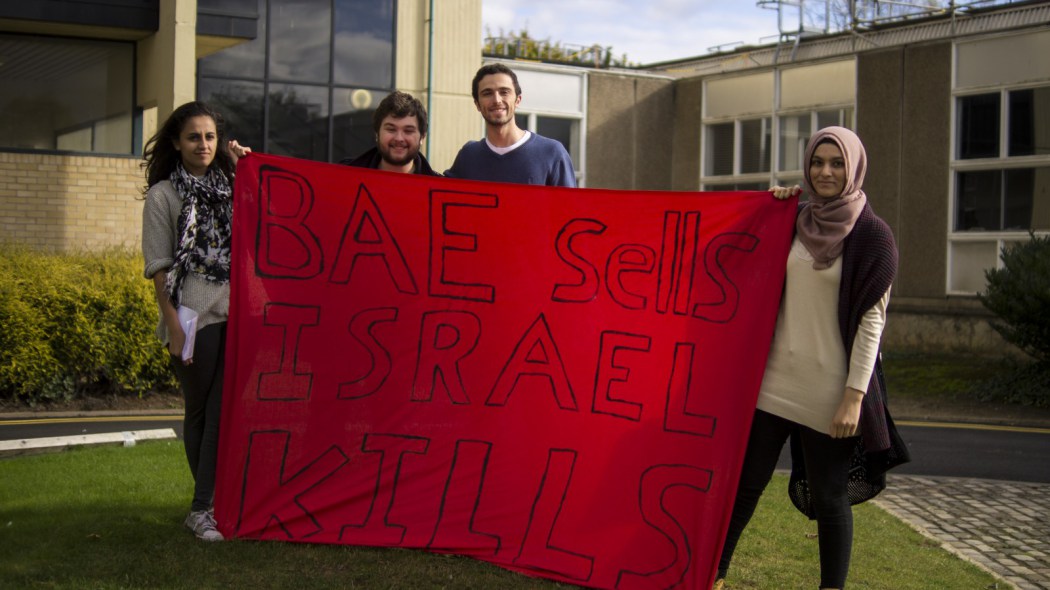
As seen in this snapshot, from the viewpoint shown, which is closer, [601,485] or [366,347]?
[601,485]

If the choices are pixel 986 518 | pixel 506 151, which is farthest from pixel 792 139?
pixel 506 151

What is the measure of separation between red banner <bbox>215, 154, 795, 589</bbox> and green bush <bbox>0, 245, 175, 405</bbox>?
25.2 ft

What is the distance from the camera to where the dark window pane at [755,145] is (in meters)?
24.4

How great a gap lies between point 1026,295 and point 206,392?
473 inches

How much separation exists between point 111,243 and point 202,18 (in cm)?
353

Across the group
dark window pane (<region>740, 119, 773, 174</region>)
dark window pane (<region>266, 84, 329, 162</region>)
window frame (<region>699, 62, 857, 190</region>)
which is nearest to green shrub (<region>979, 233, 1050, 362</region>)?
window frame (<region>699, 62, 857, 190</region>)

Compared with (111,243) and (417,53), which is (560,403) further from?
(417,53)

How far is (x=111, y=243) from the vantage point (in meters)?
16.0

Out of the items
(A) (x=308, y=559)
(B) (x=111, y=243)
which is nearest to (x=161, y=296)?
(A) (x=308, y=559)

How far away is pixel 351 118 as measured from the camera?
62.2 ft

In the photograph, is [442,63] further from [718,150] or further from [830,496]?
[830,496]

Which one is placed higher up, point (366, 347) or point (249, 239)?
point (249, 239)

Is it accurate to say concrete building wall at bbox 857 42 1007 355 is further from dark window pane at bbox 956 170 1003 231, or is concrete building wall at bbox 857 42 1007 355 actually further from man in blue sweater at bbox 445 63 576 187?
man in blue sweater at bbox 445 63 576 187

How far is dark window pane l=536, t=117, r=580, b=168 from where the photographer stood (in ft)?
83.6
